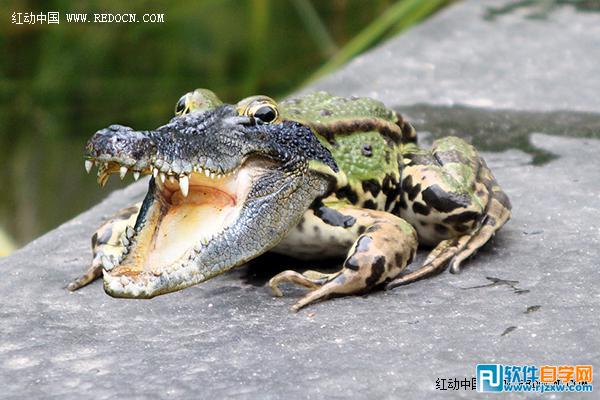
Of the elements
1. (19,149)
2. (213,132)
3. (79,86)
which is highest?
(213,132)

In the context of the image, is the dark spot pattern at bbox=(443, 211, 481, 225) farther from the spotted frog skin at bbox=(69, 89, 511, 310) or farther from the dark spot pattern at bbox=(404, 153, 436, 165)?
the dark spot pattern at bbox=(404, 153, 436, 165)

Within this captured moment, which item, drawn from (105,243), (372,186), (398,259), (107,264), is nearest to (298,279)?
(398,259)

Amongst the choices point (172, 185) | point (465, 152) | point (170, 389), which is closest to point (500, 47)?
point (465, 152)

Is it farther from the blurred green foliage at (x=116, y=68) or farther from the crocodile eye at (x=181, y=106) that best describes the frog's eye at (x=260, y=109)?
the blurred green foliage at (x=116, y=68)

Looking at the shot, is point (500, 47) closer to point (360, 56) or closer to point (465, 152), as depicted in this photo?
point (360, 56)

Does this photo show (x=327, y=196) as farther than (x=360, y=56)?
No

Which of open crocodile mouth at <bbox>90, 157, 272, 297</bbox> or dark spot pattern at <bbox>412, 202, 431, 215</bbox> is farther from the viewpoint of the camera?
dark spot pattern at <bbox>412, 202, 431, 215</bbox>

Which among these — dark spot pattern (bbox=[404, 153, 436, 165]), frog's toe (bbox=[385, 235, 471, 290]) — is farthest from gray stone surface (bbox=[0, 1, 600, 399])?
dark spot pattern (bbox=[404, 153, 436, 165])
